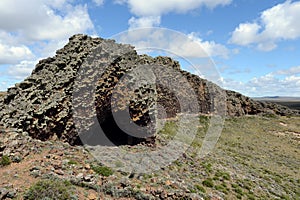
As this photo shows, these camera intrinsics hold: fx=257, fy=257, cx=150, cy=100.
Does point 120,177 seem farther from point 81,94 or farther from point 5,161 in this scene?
point 81,94

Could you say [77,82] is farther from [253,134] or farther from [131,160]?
[253,134]

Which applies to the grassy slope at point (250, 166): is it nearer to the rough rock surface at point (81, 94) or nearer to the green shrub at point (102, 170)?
the green shrub at point (102, 170)

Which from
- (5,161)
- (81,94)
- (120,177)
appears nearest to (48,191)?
(5,161)

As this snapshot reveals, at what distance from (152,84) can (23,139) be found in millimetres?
11262

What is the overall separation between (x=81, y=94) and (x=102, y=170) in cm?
626

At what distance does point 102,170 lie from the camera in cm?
1473

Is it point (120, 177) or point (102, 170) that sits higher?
point (102, 170)

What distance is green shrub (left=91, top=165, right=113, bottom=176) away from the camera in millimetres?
14514

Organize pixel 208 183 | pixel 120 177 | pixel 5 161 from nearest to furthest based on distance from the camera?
1. pixel 5 161
2. pixel 120 177
3. pixel 208 183

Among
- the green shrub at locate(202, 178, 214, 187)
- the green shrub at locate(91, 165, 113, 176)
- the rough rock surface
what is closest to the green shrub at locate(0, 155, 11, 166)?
the rough rock surface

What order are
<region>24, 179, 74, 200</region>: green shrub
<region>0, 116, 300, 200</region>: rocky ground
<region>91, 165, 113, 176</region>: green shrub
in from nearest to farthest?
<region>24, 179, 74, 200</region>: green shrub
<region>0, 116, 300, 200</region>: rocky ground
<region>91, 165, 113, 176</region>: green shrub

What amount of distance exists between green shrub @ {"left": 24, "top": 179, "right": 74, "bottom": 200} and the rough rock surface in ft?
18.1

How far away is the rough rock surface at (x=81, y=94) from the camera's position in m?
16.9

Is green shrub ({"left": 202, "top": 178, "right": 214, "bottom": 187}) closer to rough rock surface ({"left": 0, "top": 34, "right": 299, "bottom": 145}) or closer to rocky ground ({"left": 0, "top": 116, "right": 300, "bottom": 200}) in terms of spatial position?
rocky ground ({"left": 0, "top": 116, "right": 300, "bottom": 200})
